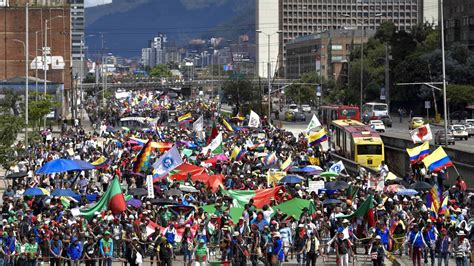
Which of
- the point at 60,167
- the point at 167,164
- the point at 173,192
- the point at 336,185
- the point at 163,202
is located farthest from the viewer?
the point at 60,167

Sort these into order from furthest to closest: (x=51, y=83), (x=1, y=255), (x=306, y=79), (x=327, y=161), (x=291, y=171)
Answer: (x=306, y=79), (x=51, y=83), (x=327, y=161), (x=291, y=171), (x=1, y=255)

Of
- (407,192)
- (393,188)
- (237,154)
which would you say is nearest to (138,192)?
(393,188)

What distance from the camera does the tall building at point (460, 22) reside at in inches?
4291

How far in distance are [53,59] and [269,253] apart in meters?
101

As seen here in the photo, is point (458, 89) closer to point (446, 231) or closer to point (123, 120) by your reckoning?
point (123, 120)

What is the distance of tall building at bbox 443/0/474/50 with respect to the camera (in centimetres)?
10900

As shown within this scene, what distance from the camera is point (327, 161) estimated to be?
49562 millimetres

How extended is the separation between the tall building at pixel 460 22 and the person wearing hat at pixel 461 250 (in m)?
86.0

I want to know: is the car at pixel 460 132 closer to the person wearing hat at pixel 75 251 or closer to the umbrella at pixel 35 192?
the umbrella at pixel 35 192

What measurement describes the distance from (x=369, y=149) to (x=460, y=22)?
61189 millimetres

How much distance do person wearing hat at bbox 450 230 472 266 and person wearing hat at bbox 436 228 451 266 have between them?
0.27 metres

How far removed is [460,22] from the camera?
111m

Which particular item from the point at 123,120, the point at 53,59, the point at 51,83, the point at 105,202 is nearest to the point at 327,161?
the point at 105,202

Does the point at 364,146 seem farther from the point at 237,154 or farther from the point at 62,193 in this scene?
the point at 62,193
